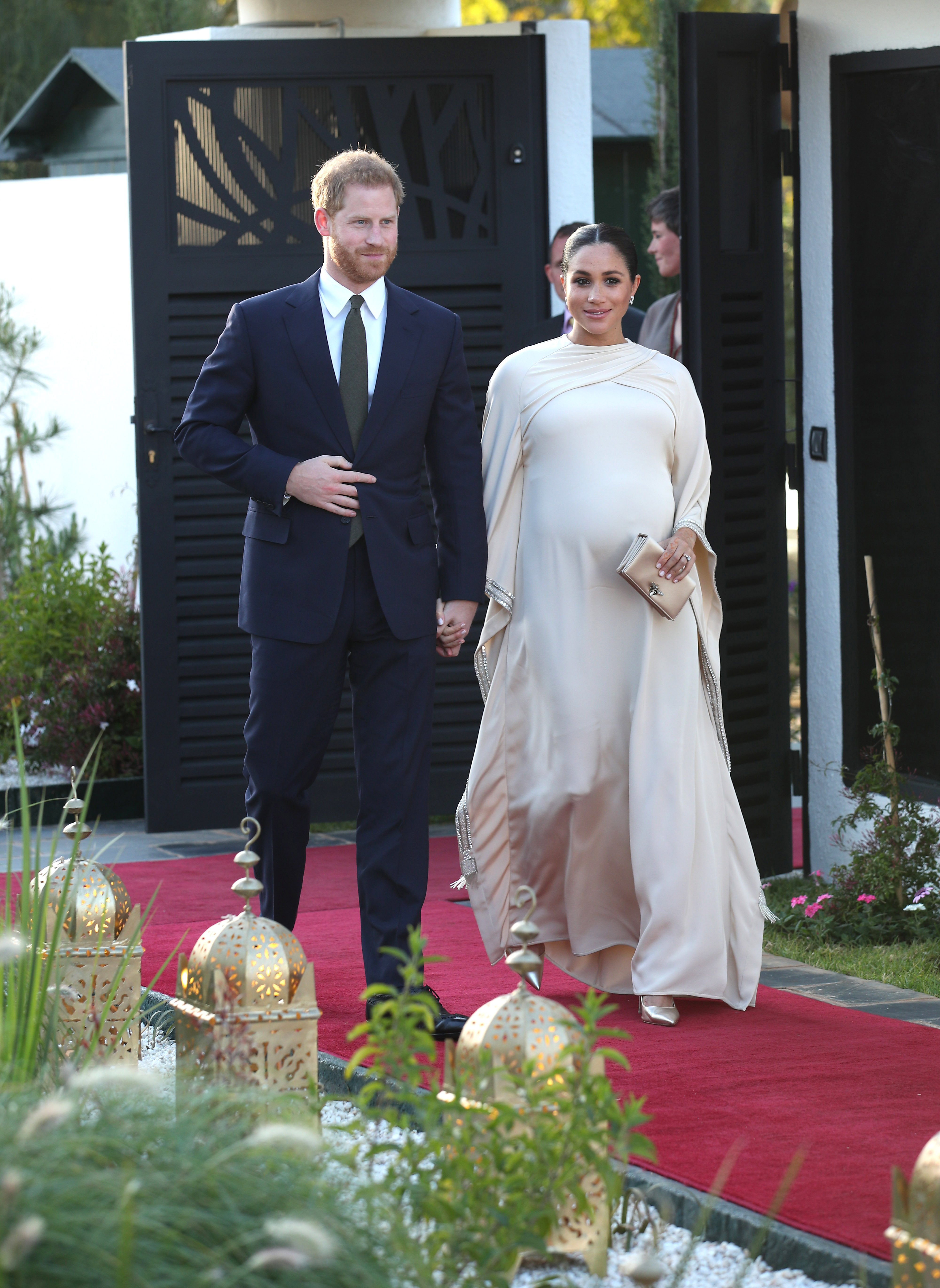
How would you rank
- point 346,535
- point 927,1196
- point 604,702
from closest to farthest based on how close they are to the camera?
point 927,1196
point 346,535
point 604,702

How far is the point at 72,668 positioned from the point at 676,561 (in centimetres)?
420

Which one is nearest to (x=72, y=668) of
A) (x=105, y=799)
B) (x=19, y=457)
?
(x=105, y=799)

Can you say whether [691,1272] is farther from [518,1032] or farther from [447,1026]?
[447,1026]

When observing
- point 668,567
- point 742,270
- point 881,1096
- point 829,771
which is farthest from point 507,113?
point 881,1096

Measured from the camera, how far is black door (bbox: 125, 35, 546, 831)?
6703 millimetres

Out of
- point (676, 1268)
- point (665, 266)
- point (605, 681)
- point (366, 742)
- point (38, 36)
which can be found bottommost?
point (676, 1268)

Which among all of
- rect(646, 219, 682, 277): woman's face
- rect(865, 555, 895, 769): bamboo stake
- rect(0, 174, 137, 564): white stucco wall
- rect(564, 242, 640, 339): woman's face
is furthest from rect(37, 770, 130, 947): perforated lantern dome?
rect(0, 174, 137, 564): white stucco wall

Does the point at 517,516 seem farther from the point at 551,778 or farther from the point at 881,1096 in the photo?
the point at 881,1096

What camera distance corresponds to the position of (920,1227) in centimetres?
207

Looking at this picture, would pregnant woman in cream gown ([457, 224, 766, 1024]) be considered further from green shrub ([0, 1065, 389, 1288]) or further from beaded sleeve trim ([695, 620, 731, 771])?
green shrub ([0, 1065, 389, 1288])

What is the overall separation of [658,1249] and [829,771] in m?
3.12

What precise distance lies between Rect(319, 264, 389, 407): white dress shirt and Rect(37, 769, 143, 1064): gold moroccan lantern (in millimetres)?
1204

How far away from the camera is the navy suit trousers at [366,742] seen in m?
3.83

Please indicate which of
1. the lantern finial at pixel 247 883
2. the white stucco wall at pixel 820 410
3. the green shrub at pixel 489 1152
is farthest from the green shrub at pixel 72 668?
the green shrub at pixel 489 1152
